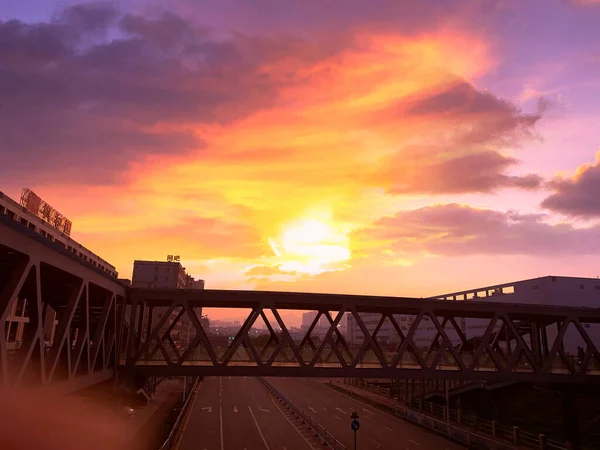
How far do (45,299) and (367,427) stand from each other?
116ft

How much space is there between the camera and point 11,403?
44.7ft

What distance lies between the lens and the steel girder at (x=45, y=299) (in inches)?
508

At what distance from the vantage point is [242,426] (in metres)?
45.6

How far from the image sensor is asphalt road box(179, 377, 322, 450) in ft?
123

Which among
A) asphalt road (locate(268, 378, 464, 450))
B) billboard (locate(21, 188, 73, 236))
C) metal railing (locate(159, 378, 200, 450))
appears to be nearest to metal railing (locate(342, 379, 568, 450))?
asphalt road (locate(268, 378, 464, 450))

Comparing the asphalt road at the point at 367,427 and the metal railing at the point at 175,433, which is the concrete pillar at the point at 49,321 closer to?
the metal railing at the point at 175,433

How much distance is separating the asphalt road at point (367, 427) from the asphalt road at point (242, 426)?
3549 mm

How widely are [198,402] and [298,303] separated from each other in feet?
127

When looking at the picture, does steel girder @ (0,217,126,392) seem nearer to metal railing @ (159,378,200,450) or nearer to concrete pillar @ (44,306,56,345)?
metal railing @ (159,378,200,450)

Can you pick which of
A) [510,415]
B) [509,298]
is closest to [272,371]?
[510,415]

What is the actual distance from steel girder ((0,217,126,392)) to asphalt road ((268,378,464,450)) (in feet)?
77.8

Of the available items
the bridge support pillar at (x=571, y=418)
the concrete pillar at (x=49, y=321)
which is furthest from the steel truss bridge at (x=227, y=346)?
the concrete pillar at (x=49, y=321)

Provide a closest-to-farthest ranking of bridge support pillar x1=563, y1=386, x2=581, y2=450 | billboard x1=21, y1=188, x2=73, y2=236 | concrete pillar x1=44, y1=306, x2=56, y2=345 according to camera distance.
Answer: bridge support pillar x1=563, y1=386, x2=581, y2=450, concrete pillar x1=44, y1=306, x2=56, y2=345, billboard x1=21, y1=188, x2=73, y2=236

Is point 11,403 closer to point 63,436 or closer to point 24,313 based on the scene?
point 63,436
